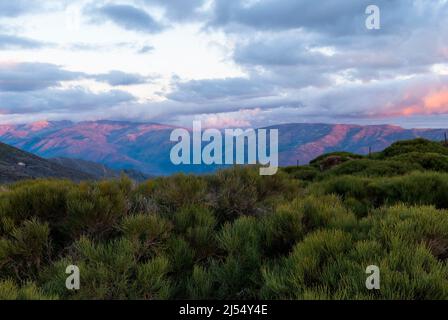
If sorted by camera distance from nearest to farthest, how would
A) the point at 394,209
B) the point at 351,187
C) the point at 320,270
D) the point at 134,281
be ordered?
the point at 320,270
the point at 134,281
the point at 394,209
the point at 351,187

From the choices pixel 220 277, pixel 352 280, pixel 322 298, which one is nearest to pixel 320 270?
pixel 352 280

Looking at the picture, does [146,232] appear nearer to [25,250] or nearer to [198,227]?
[198,227]

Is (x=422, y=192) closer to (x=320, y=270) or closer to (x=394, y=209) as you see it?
(x=394, y=209)

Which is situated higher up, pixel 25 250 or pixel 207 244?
pixel 25 250

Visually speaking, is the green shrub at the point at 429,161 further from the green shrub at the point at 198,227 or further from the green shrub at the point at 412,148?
the green shrub at the point at 198,227

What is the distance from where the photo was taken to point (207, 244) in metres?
7.20

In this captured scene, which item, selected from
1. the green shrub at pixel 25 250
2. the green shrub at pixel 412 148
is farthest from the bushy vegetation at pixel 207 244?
the green shrub at pixel 412 148

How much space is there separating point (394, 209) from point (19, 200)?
697cm

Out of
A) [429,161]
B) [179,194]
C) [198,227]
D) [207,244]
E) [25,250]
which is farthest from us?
[429,161]

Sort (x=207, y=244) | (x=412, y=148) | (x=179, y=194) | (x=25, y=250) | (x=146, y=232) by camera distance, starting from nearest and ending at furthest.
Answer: (x=25, y=250), (x=146, y=232), (x=207, y=244), (x=179, y=194), (x=412, y=148)

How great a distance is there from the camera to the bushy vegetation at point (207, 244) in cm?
489

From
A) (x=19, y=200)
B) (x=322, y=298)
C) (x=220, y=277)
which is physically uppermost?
(x=19, y=200)

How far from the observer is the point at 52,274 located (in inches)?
240

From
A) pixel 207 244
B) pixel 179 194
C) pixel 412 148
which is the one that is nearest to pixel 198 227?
pixel 207 244
